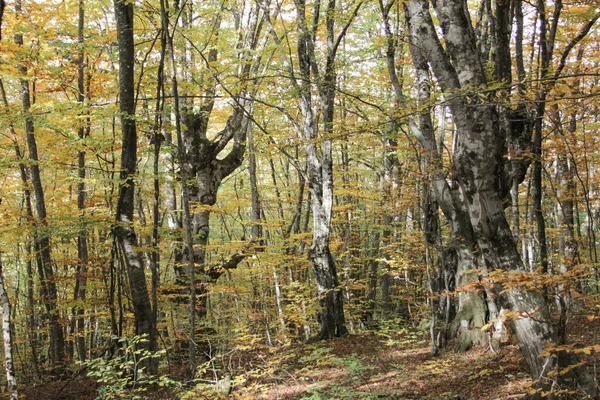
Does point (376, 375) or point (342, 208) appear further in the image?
point (342, 208)

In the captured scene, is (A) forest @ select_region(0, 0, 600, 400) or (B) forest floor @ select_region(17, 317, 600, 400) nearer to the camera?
(A) forest @ select_region(0, 0, 600, 400)

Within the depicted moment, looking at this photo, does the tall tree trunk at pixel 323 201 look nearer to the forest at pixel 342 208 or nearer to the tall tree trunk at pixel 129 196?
the forest at pixel 342 208

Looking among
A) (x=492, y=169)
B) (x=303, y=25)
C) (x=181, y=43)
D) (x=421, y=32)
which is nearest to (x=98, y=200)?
(x=181, y=43)

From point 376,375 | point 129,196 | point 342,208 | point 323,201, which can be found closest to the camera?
point 376,375

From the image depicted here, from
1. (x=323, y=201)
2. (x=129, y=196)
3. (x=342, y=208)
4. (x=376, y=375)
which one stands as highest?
(x=129, y=196)

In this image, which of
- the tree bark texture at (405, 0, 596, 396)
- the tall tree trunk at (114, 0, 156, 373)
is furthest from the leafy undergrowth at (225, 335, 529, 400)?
the tall tree trunk at (114, 0, 156, 373)

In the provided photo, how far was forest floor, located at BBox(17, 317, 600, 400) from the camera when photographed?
16.5 ft

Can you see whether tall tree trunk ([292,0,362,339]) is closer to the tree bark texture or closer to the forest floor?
the forest floor

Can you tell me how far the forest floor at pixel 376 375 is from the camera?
5023mm

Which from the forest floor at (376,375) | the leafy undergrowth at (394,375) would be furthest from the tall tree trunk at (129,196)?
the leafy undergrowth at (394,375)

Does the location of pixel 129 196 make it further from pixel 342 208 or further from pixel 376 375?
pixel 342 208

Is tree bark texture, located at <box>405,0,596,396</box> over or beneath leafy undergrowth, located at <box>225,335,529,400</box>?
over

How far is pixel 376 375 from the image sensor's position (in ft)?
21.5

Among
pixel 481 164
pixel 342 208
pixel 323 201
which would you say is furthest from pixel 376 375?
pixel 342 208
